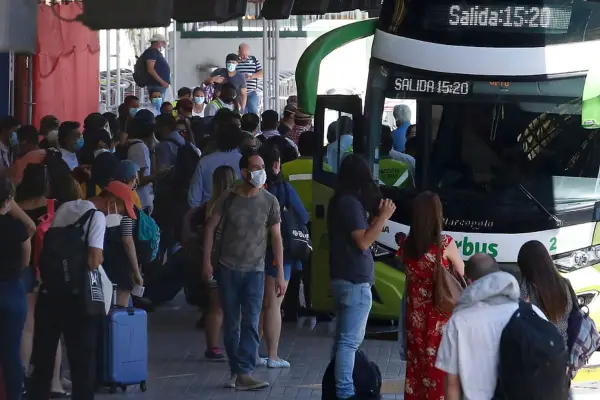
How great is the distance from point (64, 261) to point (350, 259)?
205 centimetres

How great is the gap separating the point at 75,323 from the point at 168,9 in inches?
199

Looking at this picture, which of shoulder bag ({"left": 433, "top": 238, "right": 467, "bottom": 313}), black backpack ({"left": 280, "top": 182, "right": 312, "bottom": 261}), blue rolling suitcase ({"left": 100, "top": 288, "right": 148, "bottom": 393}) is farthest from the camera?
black backpack ({"left": 280, "top": 182, "right": 312, "bottom": 261})

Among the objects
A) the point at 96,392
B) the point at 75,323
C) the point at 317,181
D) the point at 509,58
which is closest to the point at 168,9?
the point at 317,181

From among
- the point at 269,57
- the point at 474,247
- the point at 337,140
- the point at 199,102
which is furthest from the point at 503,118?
the point at 269,57

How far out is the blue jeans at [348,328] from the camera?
9422 mm

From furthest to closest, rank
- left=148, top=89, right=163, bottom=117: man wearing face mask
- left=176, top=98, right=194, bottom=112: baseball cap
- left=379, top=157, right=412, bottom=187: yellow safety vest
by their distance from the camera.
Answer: left=148, top=89, right=163, bottom=117: man wearing face mask → left=176, top=98, right=194, bottom=112: baseball cap → left=379, top=157, right=412, bottom=187: yellow safety vest

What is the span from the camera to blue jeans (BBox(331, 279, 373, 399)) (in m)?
9.42

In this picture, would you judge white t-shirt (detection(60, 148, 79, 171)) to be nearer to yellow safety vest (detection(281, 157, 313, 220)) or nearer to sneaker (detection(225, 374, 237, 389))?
yellow safety vest (detection(281, 157, 313, 220))

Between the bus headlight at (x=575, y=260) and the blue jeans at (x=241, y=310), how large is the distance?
9.31 feet

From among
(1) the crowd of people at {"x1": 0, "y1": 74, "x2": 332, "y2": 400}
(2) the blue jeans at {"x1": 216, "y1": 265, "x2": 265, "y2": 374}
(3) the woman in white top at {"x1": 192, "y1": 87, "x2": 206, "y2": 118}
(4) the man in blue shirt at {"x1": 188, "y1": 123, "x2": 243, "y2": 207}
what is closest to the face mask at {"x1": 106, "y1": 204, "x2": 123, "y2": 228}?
(1) the crowd of people at {"x1": 0, "y1": 74, "x2": 332, "y2": 400}

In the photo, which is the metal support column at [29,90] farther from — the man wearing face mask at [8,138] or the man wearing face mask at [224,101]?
the man wearing face mask at [8,138]

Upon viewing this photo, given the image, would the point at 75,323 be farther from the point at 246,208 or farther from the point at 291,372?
the point at 291,372

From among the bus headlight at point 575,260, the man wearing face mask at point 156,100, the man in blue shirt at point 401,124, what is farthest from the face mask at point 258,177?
the man wearing face mask at point 156,100

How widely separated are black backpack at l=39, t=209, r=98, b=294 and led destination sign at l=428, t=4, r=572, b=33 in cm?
473
